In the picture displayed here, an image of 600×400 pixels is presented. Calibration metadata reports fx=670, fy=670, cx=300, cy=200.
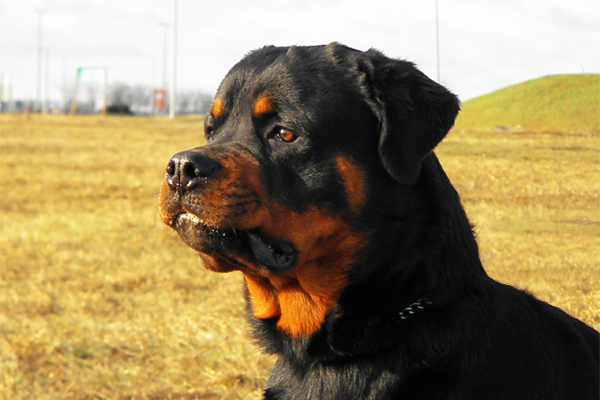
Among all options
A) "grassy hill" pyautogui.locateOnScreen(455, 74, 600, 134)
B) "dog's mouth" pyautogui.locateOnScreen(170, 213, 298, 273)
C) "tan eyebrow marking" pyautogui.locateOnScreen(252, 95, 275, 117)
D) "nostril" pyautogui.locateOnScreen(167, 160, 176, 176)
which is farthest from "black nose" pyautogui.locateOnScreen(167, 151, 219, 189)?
"grassy hill" pyautogui.locateOnScreen(455, 74, 600, 134)

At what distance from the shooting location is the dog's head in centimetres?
261

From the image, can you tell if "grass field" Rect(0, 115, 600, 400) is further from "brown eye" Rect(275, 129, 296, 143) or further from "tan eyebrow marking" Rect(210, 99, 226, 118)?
"brown eye" Rect(275, 129, 296, 143)

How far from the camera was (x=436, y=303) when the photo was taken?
2.66m

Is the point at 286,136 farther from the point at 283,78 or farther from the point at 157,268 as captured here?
the point at 157,268

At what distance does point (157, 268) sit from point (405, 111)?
6.23 metres

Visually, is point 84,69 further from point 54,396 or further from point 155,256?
point 54,396

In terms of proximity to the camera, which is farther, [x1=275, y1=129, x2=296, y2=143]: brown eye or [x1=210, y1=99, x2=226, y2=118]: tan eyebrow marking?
[x1=210, y1=99, x2=226, y2=118]: tan eyebrow marking

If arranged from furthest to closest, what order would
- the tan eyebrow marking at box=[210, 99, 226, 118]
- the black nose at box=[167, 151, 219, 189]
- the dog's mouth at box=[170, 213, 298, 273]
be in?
the tan eyebrow marking at box=[210, 99, 226, 118] < the dog's mouth at box=[170, 213, 298, 273] < the black nose at box=[167, 151, 219, 189]

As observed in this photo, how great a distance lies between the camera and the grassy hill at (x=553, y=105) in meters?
3.45

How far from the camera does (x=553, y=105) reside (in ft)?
11.4

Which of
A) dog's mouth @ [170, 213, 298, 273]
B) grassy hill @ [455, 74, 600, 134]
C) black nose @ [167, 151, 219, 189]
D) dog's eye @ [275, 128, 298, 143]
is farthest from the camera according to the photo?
grassy hill @ [455, 74, 600, 134]

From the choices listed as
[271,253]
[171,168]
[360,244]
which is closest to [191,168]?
[171,168]

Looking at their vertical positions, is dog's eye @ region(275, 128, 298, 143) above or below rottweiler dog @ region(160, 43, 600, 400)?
above

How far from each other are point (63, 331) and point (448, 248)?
4.94 m
